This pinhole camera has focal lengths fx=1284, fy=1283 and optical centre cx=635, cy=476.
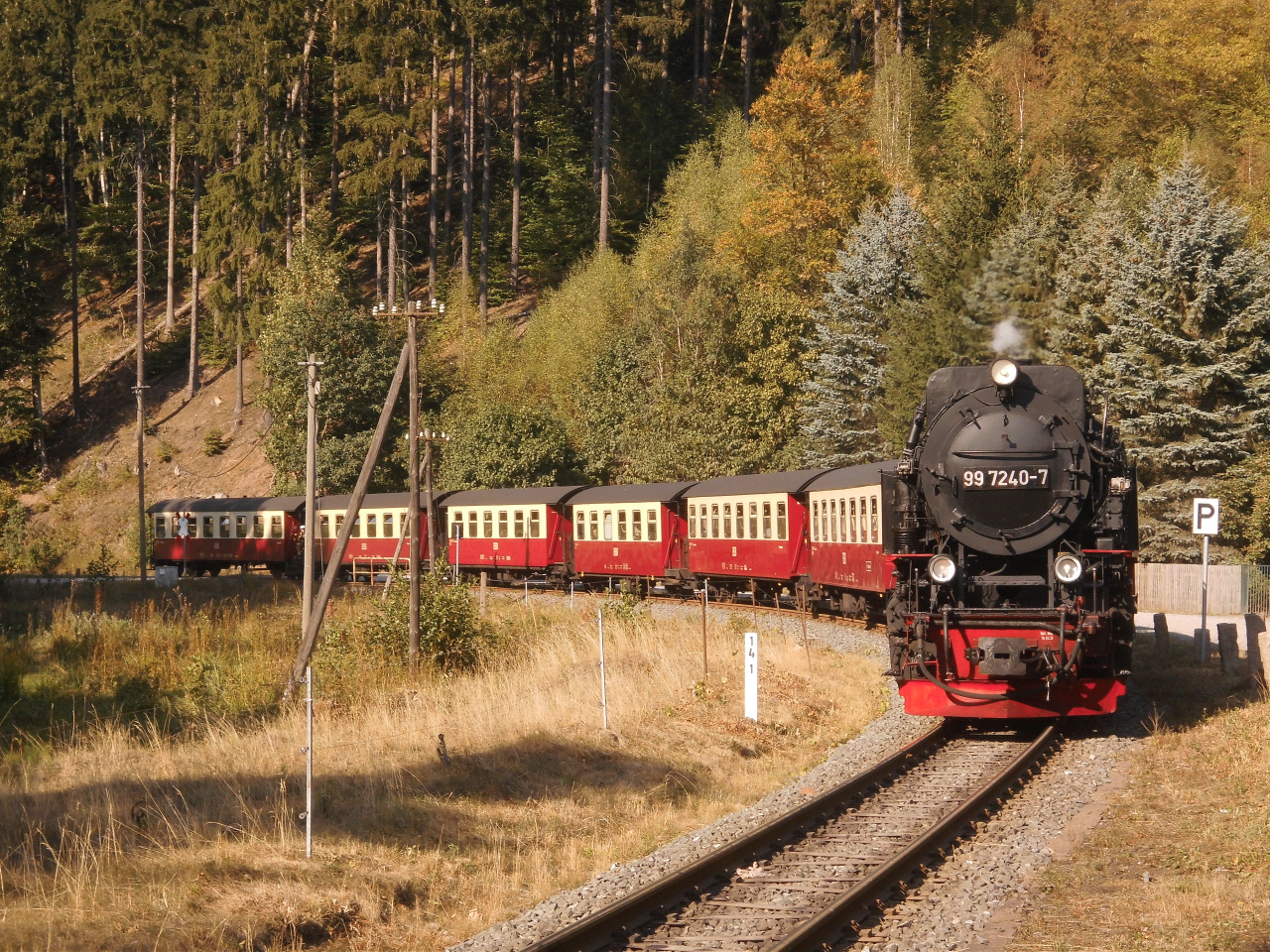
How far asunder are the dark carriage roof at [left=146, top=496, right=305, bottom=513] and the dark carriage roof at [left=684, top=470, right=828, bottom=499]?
17.4m

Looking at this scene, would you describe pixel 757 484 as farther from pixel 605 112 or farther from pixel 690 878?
pixel 605 112

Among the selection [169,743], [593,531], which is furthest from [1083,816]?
[593,531]

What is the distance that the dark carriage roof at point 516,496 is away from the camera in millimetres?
36312

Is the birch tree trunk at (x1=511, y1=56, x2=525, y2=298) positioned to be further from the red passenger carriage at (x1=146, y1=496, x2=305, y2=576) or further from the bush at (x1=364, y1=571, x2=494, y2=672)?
the bush at (x1=364, y1=571, x2=494, y2=672)

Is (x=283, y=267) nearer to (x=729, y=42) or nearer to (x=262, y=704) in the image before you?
(x=729, y=42)

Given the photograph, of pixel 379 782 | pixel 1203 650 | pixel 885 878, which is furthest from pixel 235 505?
pixel 885 878

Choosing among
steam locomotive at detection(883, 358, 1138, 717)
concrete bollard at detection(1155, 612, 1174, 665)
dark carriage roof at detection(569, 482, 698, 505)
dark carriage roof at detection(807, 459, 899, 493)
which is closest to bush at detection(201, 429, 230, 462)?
dark carriage roof at detection(569, 482, 698, 505)

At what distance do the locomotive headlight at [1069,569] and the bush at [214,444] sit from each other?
170 ft

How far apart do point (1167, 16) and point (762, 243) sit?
20.0 meters

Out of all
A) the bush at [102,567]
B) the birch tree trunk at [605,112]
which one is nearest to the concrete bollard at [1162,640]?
the bush at [102,567]

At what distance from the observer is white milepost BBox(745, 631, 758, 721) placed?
1427cm

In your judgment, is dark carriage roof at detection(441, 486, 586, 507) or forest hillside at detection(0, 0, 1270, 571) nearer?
forest hillside at detection(0, 0, 1270, 571)

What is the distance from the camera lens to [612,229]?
6397cm

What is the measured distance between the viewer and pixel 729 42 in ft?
248
